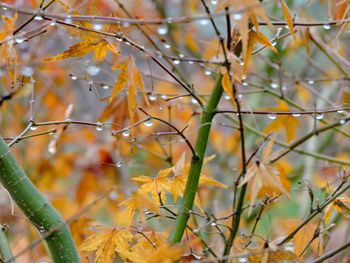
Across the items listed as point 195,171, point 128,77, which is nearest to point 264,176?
point 195,171

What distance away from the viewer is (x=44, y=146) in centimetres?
192

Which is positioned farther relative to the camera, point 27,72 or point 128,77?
point 27,72

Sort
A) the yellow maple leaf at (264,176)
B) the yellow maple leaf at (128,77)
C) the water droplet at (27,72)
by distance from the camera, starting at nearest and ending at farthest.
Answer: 1. the yellow maple leaf at (264,176)
2. the yellow maple leaf at (128,77)
3. the water droplet at (27,72)

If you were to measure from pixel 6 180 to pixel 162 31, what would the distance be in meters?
0.36

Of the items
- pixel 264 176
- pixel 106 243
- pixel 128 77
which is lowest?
pixel 106 243

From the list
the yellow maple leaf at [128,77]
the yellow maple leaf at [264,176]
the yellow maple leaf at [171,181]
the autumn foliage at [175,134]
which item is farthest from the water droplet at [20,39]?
the yellow maple leaf at [264,176]

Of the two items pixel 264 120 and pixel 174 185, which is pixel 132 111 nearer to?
pixel 174 185

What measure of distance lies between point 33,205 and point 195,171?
0.80ft

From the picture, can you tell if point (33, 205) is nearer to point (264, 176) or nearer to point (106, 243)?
Result: point (106, 243)

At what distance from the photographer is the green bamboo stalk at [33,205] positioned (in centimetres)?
56

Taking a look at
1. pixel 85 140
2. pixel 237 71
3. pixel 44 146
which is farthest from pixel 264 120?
pixel 237 71

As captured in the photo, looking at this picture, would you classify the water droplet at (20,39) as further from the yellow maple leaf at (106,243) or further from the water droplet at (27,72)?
the yellow maple leaf at (106,243)

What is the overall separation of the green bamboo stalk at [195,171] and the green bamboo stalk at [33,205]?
16 cm

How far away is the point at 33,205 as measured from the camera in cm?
57
